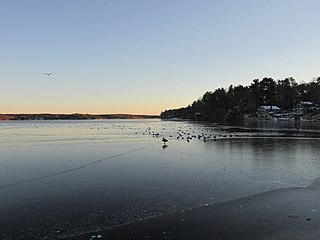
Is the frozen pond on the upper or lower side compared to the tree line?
lower

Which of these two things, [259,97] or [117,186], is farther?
[259,97]

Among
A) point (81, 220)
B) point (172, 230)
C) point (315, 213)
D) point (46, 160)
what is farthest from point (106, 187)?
point (46, 160)

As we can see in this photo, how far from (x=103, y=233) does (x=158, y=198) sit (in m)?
3.10

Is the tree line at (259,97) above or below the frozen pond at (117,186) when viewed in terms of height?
above

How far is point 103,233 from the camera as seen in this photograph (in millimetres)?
6629

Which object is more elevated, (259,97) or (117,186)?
(259,97)

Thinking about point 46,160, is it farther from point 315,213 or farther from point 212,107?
point 212,107

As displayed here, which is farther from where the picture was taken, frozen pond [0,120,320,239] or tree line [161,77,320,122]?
tree line [161,77,320,122]

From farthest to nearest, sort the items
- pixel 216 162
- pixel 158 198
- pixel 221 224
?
1. pixel 216 162
2. pixel 158 198
3. pixel 221 224

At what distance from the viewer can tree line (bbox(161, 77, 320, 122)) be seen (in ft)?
400

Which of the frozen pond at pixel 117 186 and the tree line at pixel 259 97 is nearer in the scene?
the frozen pond at pixel 117 186

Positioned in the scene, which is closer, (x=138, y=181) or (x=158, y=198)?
(x=158, y=198)

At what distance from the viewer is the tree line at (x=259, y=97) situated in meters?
122

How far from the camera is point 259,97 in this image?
13700 centimetres
